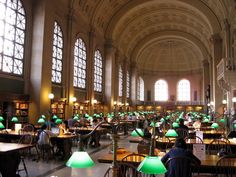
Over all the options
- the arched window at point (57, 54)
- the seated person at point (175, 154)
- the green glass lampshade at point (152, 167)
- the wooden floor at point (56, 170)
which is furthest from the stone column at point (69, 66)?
the green glass lampshade at point (152, 167)

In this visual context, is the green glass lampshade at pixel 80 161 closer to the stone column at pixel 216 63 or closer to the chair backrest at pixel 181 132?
the chair backrest at pixel 181 132

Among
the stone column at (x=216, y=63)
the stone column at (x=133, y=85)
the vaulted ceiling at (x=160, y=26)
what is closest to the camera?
the stone column at (x=216, y=63)

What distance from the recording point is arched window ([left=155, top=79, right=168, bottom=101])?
47.4 meters

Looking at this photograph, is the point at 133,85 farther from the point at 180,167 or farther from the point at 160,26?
the point at 180,167

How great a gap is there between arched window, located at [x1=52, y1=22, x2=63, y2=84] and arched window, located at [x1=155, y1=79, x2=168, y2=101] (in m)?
31.2

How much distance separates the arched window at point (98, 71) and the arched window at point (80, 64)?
296 centimetres

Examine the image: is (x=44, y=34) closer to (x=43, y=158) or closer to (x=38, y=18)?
(x=38, y=18)

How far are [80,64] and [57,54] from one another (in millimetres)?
3948

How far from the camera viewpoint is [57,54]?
17953 millimetres

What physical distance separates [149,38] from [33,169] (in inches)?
1313

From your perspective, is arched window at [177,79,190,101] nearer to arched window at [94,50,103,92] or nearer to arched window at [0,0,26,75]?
arched window at [94,50,103,92]

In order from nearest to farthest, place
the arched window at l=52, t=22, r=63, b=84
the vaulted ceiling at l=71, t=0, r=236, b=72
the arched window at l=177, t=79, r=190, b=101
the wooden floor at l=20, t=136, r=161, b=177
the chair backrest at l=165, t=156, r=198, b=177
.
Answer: the chair backrest at l=165, t=156, r=198, b=177 → the wooden floor at l=20, t=136, r=161, b=177 → the arched window at l=52, t=22, r=63, b=84 → the vaulted ceiling at l=71, t=0, r=236, b=72 → the arched window at l=177, t=79, r=190, b=101

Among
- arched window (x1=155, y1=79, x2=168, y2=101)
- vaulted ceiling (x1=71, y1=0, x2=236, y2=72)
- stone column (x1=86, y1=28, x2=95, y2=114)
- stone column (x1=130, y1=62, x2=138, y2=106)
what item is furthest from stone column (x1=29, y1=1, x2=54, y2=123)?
arched window (x1=155, y1=79, x2=168, y2=101)

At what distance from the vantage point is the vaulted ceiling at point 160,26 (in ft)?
79.9
